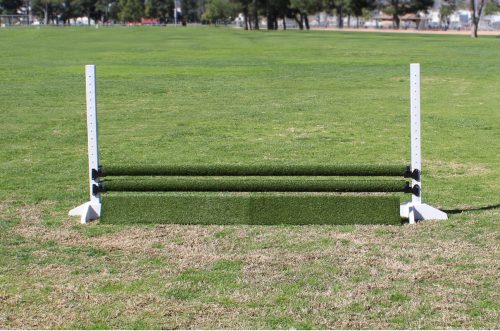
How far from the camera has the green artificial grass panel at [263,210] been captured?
9000 mm

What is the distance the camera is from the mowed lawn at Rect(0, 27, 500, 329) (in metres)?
6.45

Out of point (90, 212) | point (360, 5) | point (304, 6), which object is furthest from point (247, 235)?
point (360, 5)

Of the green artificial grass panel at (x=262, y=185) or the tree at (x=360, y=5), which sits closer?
the green artificial grass panel at (x=262, y=185)

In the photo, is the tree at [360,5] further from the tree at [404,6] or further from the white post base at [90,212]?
the white post base at [90,212]

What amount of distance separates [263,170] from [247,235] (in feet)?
2.99

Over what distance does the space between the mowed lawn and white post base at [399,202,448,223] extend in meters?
0.14

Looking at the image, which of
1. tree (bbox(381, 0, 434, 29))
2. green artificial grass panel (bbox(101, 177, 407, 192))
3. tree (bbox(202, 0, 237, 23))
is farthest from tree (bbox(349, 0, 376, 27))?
green artificial grass panel (bbox(101, 177, 407, 192))

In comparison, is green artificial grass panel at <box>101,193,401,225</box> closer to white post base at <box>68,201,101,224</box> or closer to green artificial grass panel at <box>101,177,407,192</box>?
green artificial grass panel at <box>101,177,407,192</box>

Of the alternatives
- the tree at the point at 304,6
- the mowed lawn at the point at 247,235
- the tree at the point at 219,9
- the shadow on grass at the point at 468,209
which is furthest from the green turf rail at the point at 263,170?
the tree at the point at 219,9

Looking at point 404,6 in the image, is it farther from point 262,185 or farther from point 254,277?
point 254,277

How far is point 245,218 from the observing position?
901 centimetres

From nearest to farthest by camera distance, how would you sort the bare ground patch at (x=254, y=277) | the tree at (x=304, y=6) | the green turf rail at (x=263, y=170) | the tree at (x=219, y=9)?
the bare ground patch at (x=254, y=277) < the green turf rail at (x=263, y=170) < the tree at (x=304, y=6) < the tree at (x=219, y=9)

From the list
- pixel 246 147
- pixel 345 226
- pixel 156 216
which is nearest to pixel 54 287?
pixel 156 216

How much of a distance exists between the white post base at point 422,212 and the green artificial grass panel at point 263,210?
269 mm
